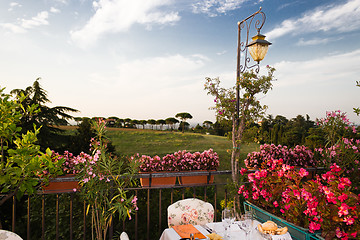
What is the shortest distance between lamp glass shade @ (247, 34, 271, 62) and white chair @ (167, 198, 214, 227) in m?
2.11

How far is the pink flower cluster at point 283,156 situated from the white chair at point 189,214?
81.6 inches

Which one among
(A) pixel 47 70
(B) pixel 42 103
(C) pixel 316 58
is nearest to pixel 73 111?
(B) pixel 42 103

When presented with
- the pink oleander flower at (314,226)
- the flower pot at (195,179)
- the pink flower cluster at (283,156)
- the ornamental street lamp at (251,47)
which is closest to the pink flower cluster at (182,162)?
the flower pot at (195,179)

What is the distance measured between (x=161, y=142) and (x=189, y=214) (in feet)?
38.3

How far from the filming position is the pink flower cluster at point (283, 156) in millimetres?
4227

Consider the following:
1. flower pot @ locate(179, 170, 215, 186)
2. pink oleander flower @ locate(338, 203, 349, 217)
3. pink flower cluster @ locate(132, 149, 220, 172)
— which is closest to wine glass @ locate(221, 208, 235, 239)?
pink oleander flower @ locate(338, 203, 349, 217)

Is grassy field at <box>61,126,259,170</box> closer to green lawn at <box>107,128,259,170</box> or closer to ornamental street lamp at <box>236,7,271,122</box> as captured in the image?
green lawn at <box>107,128,259,170</box>

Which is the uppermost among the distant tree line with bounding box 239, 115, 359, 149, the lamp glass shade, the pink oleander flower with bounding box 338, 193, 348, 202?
the lamp glass shade

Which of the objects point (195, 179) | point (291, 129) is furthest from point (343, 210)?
point (291, 129)

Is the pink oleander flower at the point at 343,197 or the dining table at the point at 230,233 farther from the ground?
the pink oleander flower at the point at 343,197

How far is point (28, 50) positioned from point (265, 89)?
Answer: 611cm

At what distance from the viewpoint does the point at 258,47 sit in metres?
3.24

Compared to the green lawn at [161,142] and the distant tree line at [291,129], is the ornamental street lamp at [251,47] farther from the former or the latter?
the green lawn at [161,142]

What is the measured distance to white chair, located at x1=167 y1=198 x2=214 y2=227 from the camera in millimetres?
2359
